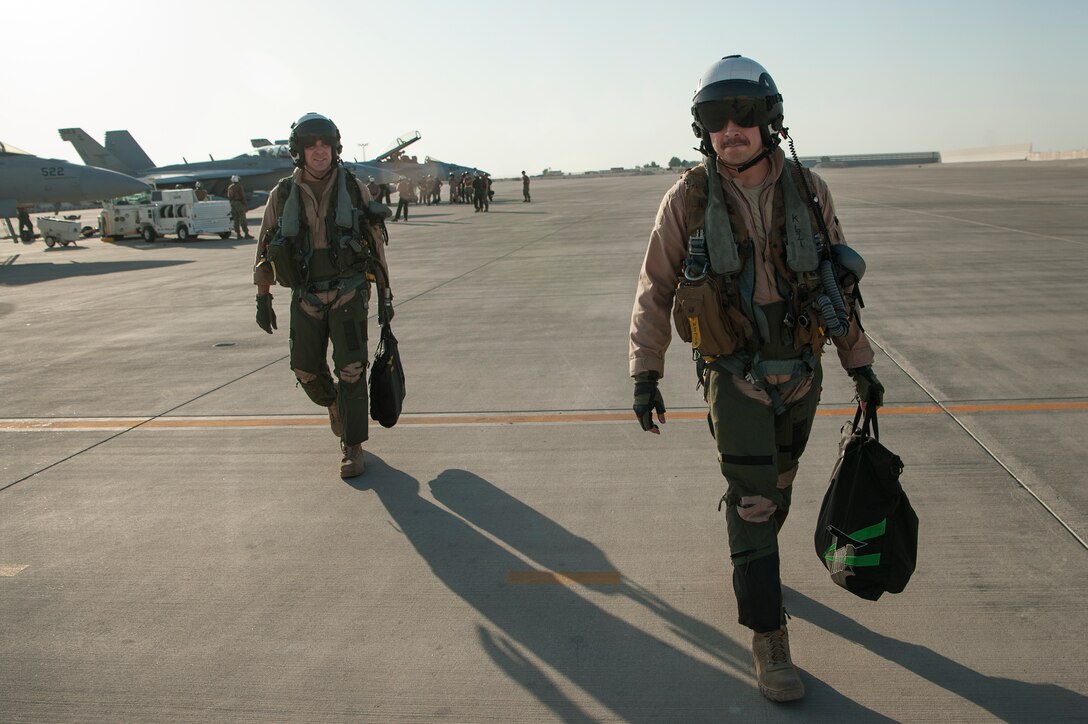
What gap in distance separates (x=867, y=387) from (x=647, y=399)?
0.83m

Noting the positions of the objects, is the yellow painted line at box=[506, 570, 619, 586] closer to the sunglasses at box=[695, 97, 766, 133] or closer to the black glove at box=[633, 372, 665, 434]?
the black glove at box=[633, 372, 665, 434]

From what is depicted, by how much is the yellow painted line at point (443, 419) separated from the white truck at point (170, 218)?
21339 millimetres

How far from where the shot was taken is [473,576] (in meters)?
4.00

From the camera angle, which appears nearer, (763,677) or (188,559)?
(763,677)

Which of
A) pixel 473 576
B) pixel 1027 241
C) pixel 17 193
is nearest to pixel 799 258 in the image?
pixel 473 576

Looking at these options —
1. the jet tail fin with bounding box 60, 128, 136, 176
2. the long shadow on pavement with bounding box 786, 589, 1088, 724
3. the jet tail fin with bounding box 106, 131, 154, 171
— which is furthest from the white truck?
the long shadow on pavement with bounding box 786, 589, 1088, 724

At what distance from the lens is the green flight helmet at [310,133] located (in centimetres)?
521

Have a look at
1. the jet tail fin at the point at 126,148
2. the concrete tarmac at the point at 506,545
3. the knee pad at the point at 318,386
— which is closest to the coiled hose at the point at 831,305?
the concrete tarmac at the point at 506,545

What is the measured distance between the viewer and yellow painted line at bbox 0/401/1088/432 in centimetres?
592

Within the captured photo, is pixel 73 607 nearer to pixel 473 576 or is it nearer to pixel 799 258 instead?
pixel 473 576

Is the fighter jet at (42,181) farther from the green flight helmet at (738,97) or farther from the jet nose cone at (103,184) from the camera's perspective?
the green flight helmet at (738,97)

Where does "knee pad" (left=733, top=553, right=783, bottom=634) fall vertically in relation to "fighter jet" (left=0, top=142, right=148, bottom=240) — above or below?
below

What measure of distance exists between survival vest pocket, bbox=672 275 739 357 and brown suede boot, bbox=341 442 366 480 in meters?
2.79

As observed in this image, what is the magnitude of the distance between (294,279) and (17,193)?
21.6 meters
